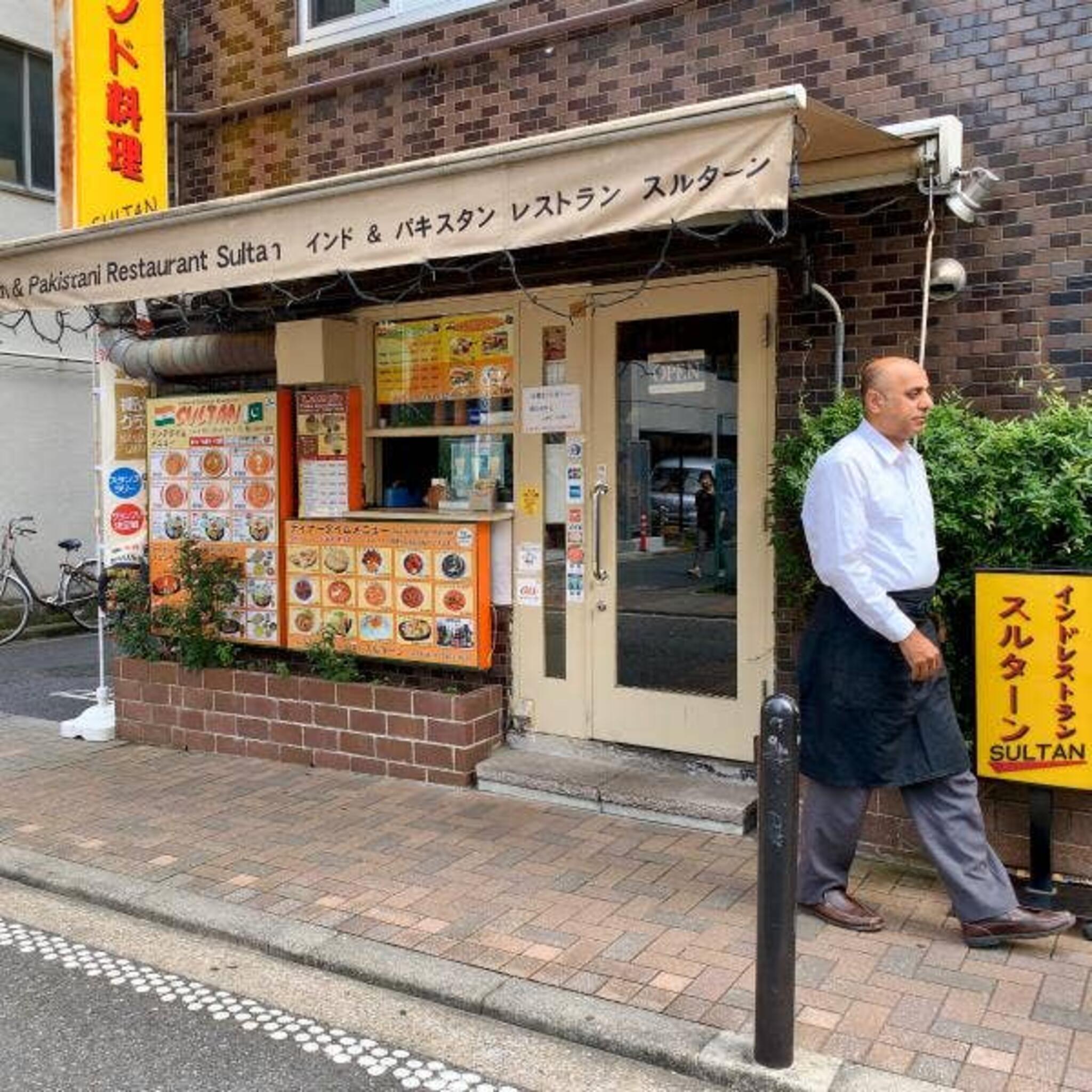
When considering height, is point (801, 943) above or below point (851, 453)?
below

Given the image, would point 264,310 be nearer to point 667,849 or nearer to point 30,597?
point 667,849

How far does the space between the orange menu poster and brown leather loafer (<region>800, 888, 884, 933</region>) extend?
3245mm

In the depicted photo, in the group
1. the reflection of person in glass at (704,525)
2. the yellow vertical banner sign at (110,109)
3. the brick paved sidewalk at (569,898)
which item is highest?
the yellow vertical banner sign at (110,109)

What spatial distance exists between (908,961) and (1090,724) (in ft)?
3.47

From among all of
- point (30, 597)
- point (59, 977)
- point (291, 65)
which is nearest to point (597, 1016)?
point (59, 977)

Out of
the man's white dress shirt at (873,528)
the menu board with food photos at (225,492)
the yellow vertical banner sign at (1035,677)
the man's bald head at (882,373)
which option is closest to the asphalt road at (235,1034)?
the man's white dress shirt at (873,528)

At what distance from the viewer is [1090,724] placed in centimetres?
402

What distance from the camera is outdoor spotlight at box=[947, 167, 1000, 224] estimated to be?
4.68m

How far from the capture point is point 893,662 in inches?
156

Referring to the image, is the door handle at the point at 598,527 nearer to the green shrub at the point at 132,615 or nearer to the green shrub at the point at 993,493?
the green shrub at the point at 993,493

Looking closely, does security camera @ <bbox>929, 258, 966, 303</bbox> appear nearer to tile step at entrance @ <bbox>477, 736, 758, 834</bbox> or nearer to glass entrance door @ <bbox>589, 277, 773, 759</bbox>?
glass entrance door @ <bbox>589, 277, 773, 759</bbox>

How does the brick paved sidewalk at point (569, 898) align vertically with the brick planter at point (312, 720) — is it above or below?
below

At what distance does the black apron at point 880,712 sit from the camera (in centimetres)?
397

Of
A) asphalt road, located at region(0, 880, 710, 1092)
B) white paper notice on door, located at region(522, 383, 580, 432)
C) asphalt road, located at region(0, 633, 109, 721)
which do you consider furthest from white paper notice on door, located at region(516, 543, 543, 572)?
asphalt road, located at region(0, 633, 109, 721)
